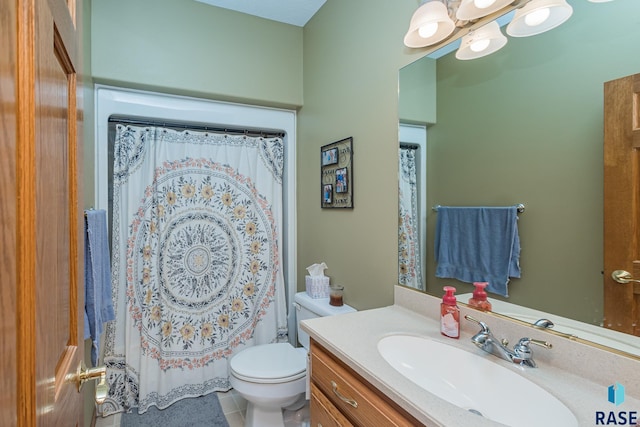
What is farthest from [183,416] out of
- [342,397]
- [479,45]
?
[479,45]

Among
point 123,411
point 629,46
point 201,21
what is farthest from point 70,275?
point 201,21

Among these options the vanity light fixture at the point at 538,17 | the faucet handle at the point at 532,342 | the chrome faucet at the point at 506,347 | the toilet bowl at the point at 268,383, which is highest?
the vanity light fixture at the point at 538,17

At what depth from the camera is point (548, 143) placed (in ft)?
3.33

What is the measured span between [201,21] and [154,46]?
0.35 meters

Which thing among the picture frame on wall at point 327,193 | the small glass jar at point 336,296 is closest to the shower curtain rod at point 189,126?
the picture frame on wall at point 327,193

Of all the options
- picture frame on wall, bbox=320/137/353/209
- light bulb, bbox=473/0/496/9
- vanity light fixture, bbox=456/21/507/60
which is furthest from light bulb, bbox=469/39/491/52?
picture frame on wall, bbox=320/137/353/209

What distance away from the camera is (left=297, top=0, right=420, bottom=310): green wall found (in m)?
1.62

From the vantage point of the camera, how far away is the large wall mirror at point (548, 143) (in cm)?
91

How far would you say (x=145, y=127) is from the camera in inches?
85.8

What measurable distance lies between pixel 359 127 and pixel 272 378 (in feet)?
4.64

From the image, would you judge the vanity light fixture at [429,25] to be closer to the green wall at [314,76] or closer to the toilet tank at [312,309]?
the green wall at [314,76]

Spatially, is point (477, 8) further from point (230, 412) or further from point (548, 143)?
point (230, 412)

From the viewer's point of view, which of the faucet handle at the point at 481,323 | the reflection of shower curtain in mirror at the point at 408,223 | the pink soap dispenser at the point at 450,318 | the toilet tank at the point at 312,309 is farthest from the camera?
the toilet tank at the point at 312,309

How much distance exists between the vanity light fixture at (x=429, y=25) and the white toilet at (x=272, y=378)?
1.39m
